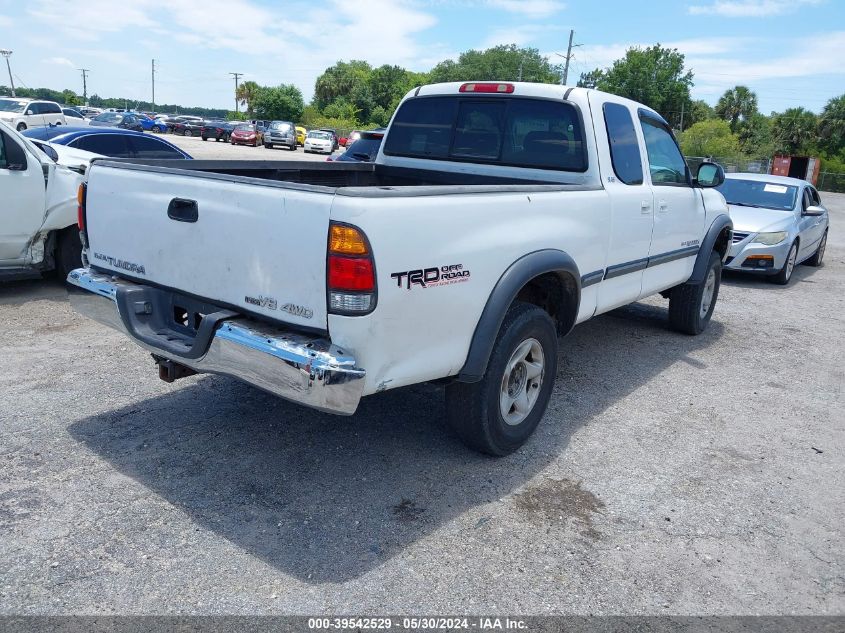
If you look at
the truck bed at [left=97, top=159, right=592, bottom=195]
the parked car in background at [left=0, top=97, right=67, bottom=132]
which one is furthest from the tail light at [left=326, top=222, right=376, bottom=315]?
the parked car in background at [left=0, top=97, right=67, bottom=132]

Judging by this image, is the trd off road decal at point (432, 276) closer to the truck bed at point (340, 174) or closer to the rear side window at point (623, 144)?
the truck bed at point (340, 174)

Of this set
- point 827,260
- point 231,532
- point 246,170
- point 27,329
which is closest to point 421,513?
point 231,532

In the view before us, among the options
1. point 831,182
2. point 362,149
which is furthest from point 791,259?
point 831,182

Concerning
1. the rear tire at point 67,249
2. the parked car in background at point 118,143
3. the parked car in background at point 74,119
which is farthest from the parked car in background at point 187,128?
the rear tire at point 67,249

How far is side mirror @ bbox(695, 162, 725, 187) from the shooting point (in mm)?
6070

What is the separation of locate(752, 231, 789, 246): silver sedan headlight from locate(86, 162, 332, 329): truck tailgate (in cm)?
890

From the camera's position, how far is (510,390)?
13.2ft

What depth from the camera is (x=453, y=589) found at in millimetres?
2867

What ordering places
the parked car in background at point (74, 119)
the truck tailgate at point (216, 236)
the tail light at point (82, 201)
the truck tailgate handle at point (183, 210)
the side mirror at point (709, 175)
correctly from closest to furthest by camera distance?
1. the truck tailgate at point (216, 236)
2. the truck tailgate handle at point (183, 210)
3. the tail light at point (82, 201)
4. the side mirror at point (709, 175)
5. the parked car in background at point (74, 119)

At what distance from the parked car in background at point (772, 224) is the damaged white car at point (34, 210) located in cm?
810

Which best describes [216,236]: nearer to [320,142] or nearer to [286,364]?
[286,364]

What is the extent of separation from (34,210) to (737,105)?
94767mm

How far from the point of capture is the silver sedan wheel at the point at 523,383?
3.94 meters

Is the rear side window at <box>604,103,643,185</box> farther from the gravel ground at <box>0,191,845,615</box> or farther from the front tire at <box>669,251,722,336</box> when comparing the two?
the front tire at <box>669,251,722,336</box>
